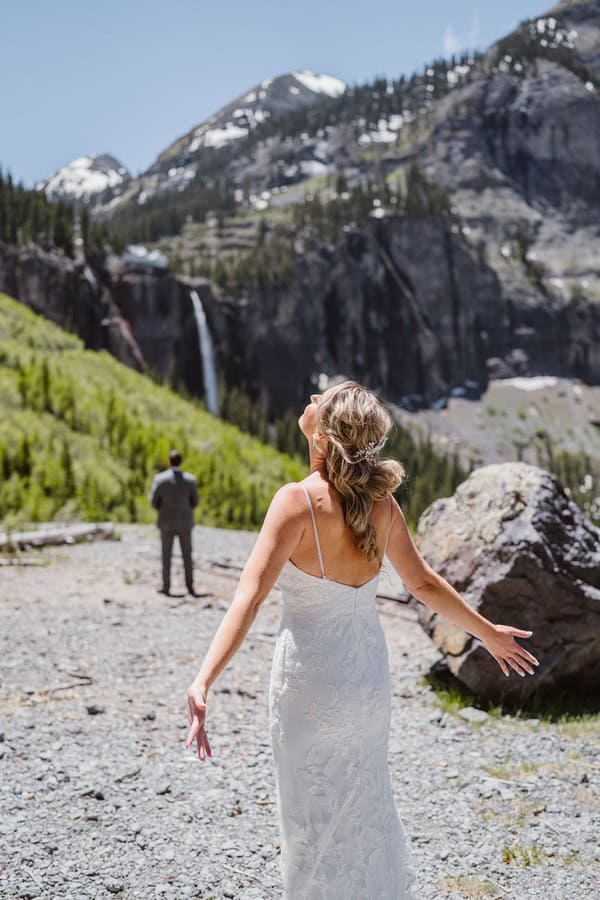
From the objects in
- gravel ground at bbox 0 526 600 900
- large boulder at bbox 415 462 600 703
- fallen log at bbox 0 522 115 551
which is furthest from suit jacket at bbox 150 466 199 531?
large boulder at bbox 415 462 600 703

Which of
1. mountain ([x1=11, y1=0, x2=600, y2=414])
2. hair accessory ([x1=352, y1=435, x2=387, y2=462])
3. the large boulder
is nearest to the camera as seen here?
hair accessory ([x1=352, y1=435, x2=387, y2=462])

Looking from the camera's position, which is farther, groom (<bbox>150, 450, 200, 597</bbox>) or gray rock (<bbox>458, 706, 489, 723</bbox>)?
groom (<bbox>150, 450, 200, 597</bbox>)

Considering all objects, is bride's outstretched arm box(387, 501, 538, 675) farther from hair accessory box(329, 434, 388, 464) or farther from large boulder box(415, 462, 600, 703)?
large boulder box(415, 462, 600, 703)

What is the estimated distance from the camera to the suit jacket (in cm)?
1173

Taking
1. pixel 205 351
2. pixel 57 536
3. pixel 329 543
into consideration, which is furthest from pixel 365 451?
pixel 205 351

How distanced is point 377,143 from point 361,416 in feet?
634

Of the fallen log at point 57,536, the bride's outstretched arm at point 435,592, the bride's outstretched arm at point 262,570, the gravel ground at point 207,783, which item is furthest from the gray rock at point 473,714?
the fallen log at point 57,536

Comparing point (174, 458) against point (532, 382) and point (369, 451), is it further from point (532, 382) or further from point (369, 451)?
point (532, 382)

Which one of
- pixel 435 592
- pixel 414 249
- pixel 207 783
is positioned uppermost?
pixel 414 249

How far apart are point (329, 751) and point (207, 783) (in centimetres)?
292

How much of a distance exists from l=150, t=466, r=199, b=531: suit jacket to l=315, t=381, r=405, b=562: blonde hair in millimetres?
8743

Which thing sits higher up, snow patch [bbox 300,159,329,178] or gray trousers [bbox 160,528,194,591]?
snow patch [bbox 300,159,329,178]

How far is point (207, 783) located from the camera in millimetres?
5680

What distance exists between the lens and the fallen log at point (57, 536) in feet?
49.8
